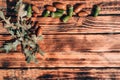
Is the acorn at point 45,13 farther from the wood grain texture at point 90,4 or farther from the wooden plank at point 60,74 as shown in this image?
the wooden plank at point 60,74

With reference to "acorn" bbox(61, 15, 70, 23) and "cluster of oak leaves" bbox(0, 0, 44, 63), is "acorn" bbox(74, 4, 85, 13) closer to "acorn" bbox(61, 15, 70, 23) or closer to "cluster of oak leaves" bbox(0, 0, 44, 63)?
"acorn" bbox(61, 15, 70, 23)

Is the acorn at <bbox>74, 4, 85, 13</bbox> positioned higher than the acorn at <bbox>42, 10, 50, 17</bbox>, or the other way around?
the acorn at <bbox>74, 4, 85, 13</bbox>

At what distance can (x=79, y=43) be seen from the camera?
213 cm

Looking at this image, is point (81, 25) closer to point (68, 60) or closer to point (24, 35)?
point (68, 60)

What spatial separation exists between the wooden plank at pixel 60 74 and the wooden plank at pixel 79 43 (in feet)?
0.51

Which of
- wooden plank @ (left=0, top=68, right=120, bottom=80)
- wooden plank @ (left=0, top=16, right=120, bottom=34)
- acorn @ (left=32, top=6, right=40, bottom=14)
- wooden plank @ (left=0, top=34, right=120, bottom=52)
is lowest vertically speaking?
wooden plank @ (left=0, top=68, right=120, bottom=80)

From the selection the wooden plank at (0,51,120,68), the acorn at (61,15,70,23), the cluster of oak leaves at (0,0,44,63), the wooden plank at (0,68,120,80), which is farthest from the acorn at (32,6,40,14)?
the wooden plank at (0,68,120,80)

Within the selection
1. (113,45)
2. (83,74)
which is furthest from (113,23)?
(83,74)

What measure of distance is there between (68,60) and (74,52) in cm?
7

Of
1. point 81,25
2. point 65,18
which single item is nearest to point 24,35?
point 65,18

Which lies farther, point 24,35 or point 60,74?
point 60,74

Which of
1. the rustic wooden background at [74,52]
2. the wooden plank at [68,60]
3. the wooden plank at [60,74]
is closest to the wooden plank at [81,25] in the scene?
the rustic wooden background at [74,52]

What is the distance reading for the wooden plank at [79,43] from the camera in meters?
2.12

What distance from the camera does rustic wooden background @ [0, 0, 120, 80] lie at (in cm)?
211
